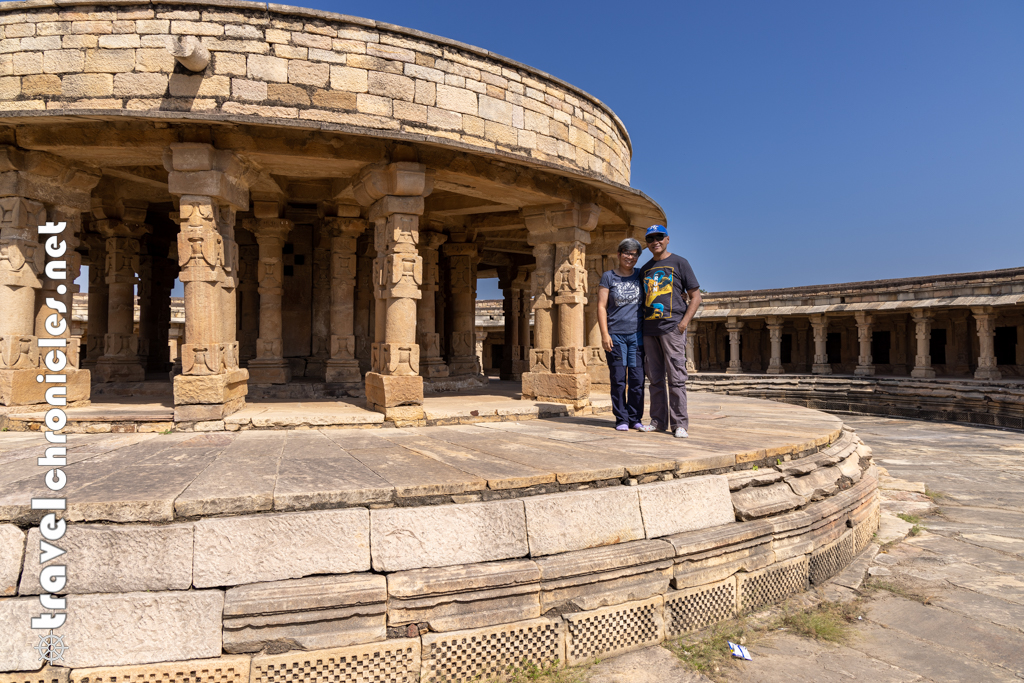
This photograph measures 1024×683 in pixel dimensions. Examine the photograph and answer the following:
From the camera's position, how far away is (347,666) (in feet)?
8.32

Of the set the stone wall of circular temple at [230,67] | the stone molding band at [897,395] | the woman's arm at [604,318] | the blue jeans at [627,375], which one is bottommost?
the stone molding band at [897,395]

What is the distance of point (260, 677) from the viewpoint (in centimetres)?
247

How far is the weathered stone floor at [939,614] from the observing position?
106 inches

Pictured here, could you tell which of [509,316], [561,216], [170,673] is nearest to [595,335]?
[561,216]

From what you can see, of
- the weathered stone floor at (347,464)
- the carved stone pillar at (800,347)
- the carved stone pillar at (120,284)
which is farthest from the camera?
the carved stone pillar at (800,347)

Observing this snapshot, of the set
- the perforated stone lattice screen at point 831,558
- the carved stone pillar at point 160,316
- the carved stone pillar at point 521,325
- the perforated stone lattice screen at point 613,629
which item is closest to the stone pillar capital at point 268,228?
the carved stone pillar at point 160,316

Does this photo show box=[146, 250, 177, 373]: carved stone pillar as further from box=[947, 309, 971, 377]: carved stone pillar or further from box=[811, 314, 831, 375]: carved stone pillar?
box=[947, 309, 971, 377]: carved stone pillar

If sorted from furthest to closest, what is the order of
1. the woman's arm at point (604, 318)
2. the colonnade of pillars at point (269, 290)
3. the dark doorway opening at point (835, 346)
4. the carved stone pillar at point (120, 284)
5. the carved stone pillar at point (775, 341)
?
the dark doorway opening at point (835, 346) < the carved stone pillar at point (775, 341) < the carved stone pillar at point (120, 284) < the colonnade of pillars at point (269, 290) < the woman's arm at point (604, 318)

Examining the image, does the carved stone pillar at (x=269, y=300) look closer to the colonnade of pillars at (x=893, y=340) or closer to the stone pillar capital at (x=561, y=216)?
the stone pillar capital at (x=561, y=216)

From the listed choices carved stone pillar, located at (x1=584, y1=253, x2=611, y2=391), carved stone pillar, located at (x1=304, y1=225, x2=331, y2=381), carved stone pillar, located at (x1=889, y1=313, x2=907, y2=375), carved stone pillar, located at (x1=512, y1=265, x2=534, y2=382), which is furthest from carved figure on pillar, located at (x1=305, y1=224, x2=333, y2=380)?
carved stone pillar, located at (x1=889, y1=313, x2=907, y2=375)

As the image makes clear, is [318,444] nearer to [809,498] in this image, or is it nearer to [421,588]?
[421,588]

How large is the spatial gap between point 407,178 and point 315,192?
3.31m

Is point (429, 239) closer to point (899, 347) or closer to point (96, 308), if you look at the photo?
point (96, 308)

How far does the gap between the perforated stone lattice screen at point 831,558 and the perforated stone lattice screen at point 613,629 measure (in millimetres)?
1417
